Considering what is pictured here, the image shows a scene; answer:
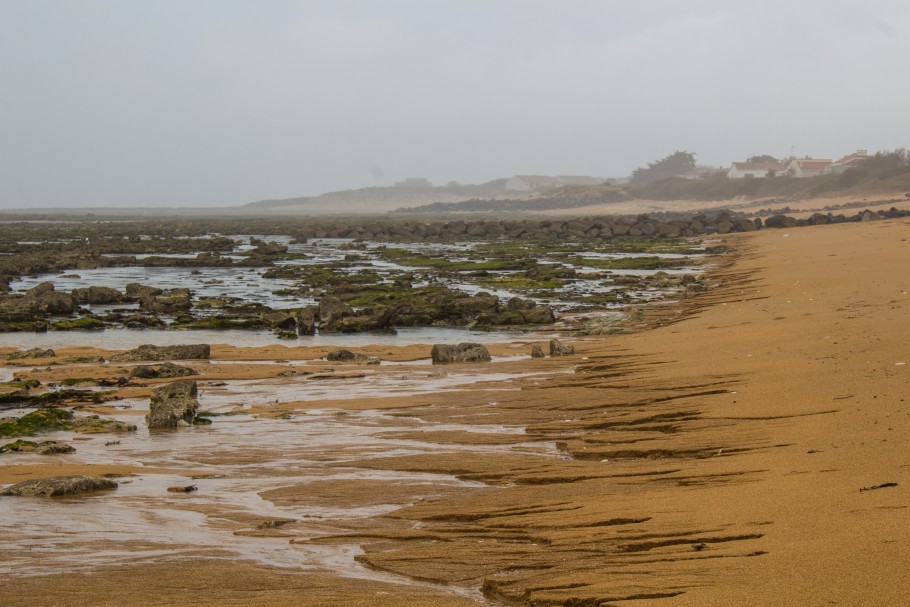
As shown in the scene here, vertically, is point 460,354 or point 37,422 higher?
point 37,422

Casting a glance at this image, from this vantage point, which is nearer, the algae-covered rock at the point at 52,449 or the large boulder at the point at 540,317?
the algae-covered rock at the point at 52,449

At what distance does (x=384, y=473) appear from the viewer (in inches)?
336

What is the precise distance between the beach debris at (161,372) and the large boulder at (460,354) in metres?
4.06

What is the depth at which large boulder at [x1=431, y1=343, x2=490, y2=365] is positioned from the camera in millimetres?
16312

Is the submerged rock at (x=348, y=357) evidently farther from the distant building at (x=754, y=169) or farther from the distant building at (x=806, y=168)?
the distant building at (x=754, y=169)

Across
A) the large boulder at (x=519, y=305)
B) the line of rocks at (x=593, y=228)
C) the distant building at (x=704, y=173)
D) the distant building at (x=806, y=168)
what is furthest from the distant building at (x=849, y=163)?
the large boulder at (x=519, y=305)

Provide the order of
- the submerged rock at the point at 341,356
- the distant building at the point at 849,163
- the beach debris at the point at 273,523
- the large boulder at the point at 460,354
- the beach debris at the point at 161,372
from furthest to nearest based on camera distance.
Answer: the distant building at the point at 849,163
the submerged rock at the point at 341,356
the large boulder at the point at 460,354
the beach debris at the point at 161,372
the beach debris at the point at 273,523

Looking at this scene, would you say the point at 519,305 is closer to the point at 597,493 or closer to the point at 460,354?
the point at 460,354

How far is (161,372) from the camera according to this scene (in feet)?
49.6

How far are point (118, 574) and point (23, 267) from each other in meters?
35.6

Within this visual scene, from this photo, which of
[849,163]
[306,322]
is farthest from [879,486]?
[849,163]

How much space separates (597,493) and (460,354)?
375 inches

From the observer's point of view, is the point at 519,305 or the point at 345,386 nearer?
the point at 345,386

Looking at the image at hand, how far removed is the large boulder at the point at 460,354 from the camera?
1631cm
